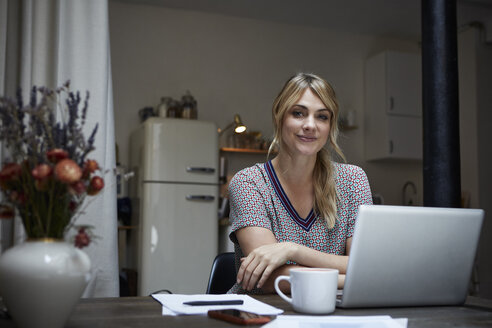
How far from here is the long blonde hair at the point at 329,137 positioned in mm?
1808

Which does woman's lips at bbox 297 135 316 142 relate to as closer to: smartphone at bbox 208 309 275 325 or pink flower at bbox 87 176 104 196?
smartphone at bbox 208 309 275 325

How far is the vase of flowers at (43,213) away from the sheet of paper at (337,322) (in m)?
0.35

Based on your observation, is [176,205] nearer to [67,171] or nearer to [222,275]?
[222,275]

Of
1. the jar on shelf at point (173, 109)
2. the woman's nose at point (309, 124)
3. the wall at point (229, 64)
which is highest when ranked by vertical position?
the wall at point (229, 64)

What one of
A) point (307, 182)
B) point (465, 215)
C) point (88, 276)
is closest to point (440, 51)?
point (307, 182)

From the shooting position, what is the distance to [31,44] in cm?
180

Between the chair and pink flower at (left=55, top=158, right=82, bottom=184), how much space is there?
3.54 feet

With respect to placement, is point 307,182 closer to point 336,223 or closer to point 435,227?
point 336,223

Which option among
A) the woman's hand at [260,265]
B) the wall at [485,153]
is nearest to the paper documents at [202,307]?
the woman's hand at [260,265]

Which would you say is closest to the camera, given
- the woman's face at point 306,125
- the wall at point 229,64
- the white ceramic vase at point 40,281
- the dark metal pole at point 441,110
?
the white ceramic vase at point 40,281

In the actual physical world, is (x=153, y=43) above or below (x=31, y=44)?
above

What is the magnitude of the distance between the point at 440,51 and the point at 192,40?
3.30 m

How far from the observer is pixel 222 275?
1.84 meters

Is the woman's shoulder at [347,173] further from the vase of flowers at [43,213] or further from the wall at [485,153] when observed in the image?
the wall at [485,153]
